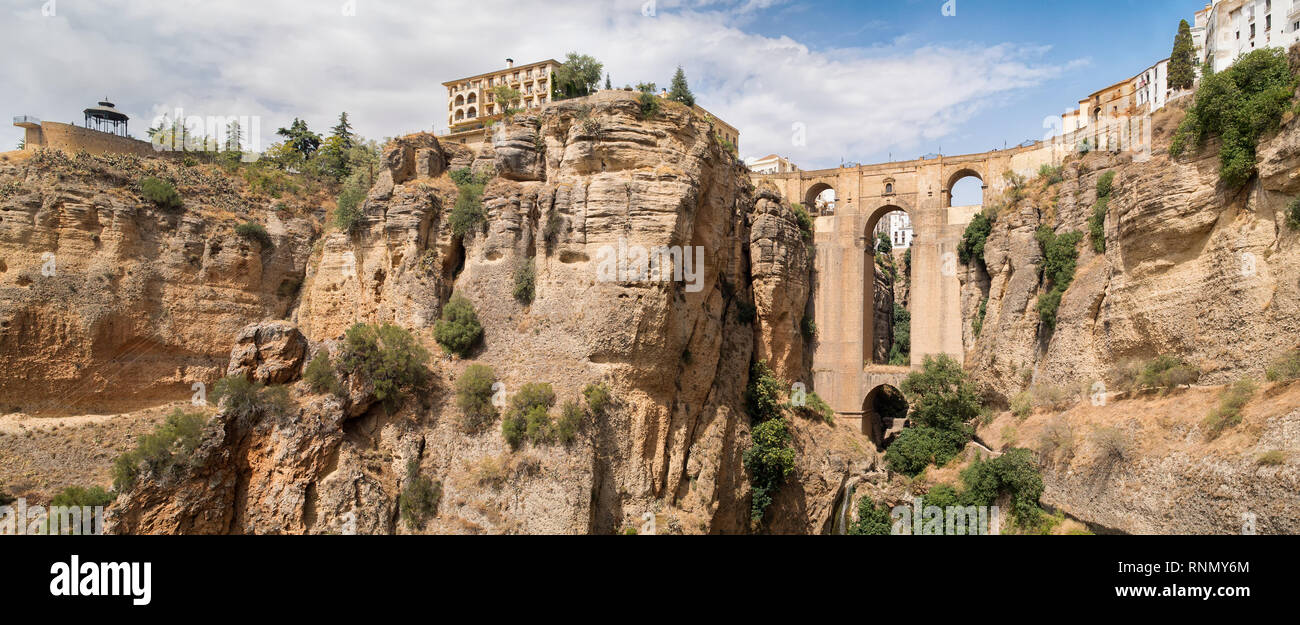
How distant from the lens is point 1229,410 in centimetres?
1842

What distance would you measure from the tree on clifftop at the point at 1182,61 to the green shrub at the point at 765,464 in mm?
22388

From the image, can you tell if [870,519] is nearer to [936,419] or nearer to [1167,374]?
[936,419]

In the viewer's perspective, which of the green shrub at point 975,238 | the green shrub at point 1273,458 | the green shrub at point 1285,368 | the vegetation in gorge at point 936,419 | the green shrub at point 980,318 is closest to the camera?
the green shrub at point 1273,458

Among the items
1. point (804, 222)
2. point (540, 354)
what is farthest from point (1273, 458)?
point (804, 222)

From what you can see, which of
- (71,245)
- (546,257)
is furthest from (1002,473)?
(71,245)

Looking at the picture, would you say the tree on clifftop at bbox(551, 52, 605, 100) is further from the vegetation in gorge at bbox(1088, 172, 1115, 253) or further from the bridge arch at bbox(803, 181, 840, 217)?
the vegetation in gorge at bbox(1088, 172, 1115, 253)

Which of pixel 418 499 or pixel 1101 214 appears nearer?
pixel 418 499

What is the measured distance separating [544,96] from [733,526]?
3540cm

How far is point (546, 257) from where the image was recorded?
2559cm

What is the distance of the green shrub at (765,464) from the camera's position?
2907 centimetres

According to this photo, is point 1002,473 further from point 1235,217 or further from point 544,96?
point 544,96

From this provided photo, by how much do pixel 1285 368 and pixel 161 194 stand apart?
121 ft

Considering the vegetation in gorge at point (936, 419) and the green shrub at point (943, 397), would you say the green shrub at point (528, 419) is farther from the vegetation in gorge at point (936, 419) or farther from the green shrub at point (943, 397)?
the green shrub at point (943, 397)

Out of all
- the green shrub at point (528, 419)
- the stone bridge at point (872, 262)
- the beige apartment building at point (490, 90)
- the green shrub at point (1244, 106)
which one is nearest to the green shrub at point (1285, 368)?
the green shrub at point (1244, 106)
